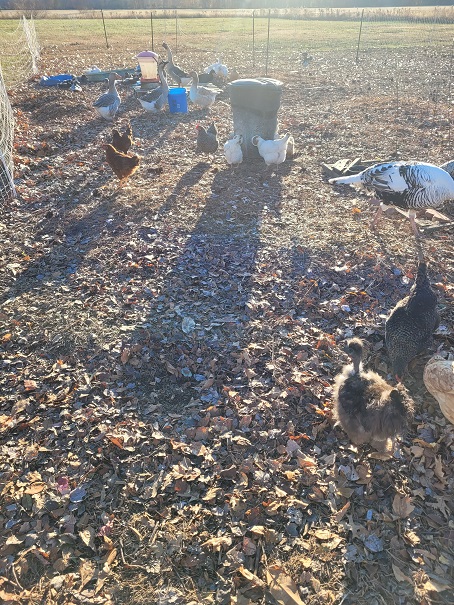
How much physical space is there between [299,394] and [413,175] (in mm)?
4412

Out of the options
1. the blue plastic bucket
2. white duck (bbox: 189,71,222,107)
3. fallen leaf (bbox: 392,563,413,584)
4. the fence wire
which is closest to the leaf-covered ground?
fallen leaf (bbox: 392,563,413,584)

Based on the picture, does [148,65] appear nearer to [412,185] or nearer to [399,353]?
[412,185]

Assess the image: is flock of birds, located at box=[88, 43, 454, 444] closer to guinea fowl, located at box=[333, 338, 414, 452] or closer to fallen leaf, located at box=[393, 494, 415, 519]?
guinea fowl, located at box=[333, 338, 414, 452]

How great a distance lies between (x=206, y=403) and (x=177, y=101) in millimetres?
12933

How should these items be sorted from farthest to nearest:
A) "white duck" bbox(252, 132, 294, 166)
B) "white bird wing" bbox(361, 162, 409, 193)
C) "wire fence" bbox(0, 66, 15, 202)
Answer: "white duck" bbox(252, 132, 294, 166)
"wire fence" bbox(0, 66, 15, 202)
"white bird wing" bbox(361, 162, 409, 193)

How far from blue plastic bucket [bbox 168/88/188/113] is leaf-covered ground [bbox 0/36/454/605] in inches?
255

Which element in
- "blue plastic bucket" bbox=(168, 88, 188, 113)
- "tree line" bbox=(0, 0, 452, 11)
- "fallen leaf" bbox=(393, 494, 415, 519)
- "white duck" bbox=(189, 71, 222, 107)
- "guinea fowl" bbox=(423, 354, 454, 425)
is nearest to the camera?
"fallen leaf" bbox=(393, 494, 415, 519)

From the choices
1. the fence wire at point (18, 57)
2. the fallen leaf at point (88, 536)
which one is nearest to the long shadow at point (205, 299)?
the fallen leaf at point (88, 536)

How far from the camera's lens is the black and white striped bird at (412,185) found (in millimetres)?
A: 6914

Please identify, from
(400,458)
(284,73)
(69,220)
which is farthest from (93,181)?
(284,73)

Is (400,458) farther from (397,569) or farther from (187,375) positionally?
(187,375)

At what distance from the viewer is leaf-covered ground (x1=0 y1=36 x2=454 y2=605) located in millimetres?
3457

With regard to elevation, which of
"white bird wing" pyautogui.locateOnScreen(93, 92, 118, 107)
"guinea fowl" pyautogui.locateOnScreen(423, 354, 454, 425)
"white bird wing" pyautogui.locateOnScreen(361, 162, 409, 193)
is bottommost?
"guinea fowl" pyautogui.locateOnScreen(423, 354, 454, 425)

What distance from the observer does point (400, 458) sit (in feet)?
14.0
